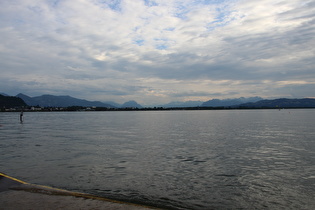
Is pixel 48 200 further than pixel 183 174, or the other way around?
→ pixel 183 174

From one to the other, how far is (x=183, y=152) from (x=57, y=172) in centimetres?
1362

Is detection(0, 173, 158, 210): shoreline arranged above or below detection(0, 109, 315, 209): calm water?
above

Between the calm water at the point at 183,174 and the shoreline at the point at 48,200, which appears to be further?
the calm water at the point at 183,174

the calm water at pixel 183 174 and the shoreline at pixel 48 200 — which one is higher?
the shoreline at pixel 48 200

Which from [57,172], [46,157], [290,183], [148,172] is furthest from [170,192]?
[46,157]

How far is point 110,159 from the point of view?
22.9 metres

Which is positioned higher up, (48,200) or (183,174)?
(48,200)

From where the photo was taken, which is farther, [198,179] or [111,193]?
[198,179]

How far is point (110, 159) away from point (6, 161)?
974cm

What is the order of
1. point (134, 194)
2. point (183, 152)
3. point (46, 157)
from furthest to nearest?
point (183, 152)
point (46, 157)
point (134, 194)

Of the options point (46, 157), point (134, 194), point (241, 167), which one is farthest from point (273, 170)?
point (46, 157)

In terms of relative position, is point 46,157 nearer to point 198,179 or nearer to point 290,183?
point 198,179

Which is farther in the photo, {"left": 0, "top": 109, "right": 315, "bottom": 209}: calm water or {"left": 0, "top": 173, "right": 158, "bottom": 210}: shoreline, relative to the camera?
{"left": 0, "top": 109, "right": 315, "bottom": 209}: calm water

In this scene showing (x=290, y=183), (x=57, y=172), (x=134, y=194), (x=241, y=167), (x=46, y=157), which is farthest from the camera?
(x=46, y=157)
